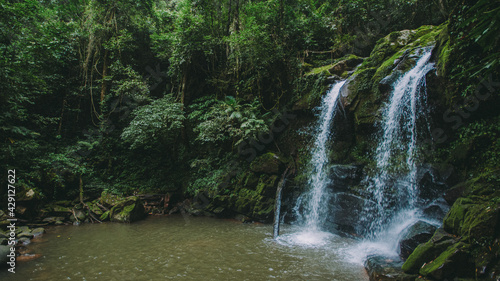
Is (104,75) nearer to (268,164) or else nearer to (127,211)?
(127,211)

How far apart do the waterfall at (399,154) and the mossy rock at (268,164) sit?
3.08 meters

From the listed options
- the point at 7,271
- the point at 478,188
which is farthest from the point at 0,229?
the point at 478,188

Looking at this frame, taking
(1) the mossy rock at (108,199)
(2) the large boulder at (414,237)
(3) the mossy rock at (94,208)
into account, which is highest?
(2) the large boulder at (414,237)

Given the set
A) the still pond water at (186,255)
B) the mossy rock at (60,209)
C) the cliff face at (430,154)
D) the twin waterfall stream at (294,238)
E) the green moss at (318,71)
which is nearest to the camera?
the cliff face at (430,154)

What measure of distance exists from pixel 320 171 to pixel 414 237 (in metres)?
3.61

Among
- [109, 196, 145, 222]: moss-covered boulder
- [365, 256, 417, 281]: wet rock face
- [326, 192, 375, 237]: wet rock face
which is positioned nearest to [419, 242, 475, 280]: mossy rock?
[365, 256, 417, 281]: wet rock face

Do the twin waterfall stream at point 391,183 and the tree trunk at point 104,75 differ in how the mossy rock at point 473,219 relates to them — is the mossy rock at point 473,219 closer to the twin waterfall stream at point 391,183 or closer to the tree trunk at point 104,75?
the twin waterfall stream at point 391,183

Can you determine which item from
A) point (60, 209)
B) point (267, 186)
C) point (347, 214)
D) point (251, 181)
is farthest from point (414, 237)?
point (60, 209)

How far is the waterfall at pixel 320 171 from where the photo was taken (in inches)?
285

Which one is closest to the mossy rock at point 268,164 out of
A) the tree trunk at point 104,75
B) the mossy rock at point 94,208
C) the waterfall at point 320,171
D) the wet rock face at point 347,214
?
the waterfall at point 320,171

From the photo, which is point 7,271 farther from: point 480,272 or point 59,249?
point 480,272

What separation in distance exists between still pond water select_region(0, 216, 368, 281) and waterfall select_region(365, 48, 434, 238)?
1.37 m

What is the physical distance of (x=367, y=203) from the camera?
6195 mm

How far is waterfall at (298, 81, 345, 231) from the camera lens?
7.23m
